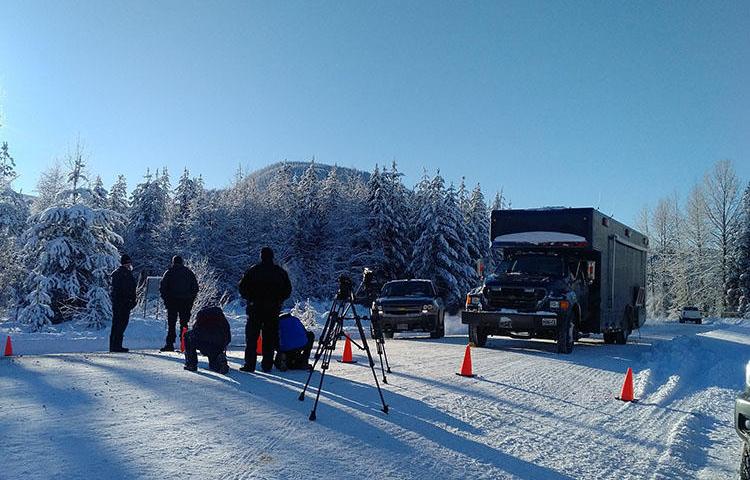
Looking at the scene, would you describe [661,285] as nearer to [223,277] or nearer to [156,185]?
[223,277]

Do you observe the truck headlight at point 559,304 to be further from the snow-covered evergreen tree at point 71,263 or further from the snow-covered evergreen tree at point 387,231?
the snow-covered evergreen tree at point 387,231

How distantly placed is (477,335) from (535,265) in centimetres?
248

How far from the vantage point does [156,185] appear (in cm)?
7475

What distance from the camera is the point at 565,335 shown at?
1603 cm

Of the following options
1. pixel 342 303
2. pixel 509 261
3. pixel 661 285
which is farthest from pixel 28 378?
pixel 661 285

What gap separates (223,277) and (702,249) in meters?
49.9

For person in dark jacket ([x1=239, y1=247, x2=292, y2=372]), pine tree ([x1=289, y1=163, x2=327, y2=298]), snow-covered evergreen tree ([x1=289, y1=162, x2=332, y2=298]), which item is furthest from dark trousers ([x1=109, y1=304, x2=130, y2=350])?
pine tree ([x1=289, y1=163, x2=327, y2=298])

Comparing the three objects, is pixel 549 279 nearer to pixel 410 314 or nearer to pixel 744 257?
pixel 410 314

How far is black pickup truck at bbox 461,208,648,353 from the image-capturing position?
16.0 metres

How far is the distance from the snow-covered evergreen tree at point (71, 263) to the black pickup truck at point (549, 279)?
15.9 meters

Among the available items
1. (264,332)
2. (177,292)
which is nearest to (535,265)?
(177,292)

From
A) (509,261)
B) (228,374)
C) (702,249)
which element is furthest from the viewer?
(702,249)

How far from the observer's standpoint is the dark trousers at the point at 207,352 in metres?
9.40

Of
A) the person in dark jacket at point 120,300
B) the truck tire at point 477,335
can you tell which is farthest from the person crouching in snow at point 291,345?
the truck tire at point 477,335
